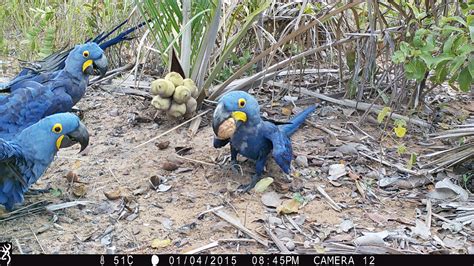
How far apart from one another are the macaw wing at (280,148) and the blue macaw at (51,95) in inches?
44.0

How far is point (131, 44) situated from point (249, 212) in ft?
6.31

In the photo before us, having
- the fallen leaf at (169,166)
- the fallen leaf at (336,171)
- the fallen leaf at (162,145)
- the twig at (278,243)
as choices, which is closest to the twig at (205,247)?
the twig at (278,243)

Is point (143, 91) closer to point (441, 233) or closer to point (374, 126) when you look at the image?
point (374, 126)

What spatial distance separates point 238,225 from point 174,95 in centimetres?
88

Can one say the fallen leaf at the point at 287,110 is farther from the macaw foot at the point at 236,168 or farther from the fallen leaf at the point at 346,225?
the fallen leaf at the point at 346,225

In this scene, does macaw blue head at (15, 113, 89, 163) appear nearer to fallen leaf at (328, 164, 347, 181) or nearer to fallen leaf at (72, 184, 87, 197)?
fallen leaf at (72, 184, 87, 197)

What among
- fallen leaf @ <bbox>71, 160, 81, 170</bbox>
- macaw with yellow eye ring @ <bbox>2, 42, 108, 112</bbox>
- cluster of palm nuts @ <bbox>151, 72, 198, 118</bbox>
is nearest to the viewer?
fallen leaf @ <bbox>71, 160, 81, 170</bbox>

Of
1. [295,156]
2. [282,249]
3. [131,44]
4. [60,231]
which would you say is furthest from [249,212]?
[131,44]

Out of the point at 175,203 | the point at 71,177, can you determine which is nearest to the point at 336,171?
the point at 175,203

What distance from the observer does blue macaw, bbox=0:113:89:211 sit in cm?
200

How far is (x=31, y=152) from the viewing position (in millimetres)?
2012

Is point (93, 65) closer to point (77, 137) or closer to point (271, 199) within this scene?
point (77, 137)

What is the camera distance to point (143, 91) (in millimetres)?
3109

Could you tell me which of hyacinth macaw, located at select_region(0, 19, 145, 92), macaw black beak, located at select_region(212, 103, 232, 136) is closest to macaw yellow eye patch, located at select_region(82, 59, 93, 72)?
hyacinth macaw, located at select_region(0, 19, 145, 92)
